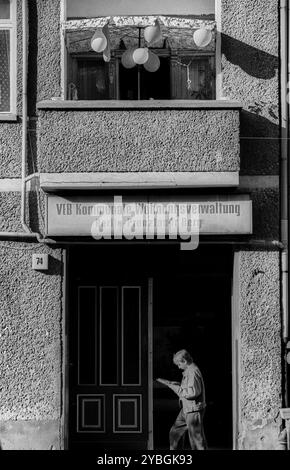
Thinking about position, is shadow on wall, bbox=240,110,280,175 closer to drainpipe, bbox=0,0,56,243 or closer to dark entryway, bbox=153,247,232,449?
dark entryway, bbox=153,247,232,449

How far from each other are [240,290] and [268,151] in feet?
5.65

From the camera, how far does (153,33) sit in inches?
583

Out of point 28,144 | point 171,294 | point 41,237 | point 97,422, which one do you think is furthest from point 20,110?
point 97,422

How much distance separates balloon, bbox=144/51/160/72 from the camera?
15180 millimetres

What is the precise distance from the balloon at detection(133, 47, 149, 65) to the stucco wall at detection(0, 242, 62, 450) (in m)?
2.50

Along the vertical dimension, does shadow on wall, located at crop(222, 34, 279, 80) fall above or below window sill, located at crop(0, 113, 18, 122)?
above

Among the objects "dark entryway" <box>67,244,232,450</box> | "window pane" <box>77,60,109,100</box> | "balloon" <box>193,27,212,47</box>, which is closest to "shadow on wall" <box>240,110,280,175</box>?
"balloon" <box>193,27,212,47</box>

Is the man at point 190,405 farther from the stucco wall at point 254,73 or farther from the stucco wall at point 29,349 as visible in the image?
the stucco wall at point 254,73

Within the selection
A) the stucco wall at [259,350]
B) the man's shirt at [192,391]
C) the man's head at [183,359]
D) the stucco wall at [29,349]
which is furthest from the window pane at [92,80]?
the man's shirt at [192,391]

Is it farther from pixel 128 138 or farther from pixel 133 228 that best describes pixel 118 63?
pixel 133 228

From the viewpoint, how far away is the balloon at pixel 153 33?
14.8 meters

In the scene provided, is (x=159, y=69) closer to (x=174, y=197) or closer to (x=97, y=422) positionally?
(x=174, y=197)

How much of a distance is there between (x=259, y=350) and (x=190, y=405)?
3.45 ft
